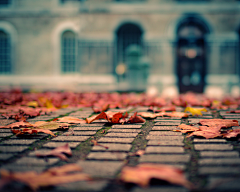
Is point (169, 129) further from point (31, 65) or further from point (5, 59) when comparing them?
point (5, 59)

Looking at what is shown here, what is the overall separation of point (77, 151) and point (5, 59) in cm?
1469

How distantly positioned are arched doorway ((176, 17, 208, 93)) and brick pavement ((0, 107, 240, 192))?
1044 centimetres

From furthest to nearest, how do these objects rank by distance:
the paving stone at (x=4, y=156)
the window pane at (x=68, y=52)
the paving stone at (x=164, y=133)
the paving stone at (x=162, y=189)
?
the window pane at (x=68, y=52) < the paving stone at (x=164, y=133) < the paving stone at (x=4, y=156) < the paving stone at (x=162, y=189)

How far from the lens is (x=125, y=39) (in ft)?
42.9

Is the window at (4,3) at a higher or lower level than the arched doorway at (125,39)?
higher

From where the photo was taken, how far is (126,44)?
13141mm

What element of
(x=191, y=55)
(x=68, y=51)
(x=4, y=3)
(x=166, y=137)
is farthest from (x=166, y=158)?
(x=4, y=3)

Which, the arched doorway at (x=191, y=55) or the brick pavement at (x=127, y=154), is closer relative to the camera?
the brick pavement at (x=127, y=154)

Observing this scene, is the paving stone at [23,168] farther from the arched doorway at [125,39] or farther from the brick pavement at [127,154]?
the arched doorway at [125,39]

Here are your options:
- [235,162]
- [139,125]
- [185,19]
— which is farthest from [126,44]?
[235,162]

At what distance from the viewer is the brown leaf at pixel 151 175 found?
3.37ft

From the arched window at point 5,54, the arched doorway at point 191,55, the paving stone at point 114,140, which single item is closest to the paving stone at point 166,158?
the paving stone at point 114,140

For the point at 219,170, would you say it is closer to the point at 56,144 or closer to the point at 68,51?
the point at 56,144

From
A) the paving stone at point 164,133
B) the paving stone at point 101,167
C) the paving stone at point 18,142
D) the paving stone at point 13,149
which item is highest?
the paving stone at point 164,133
